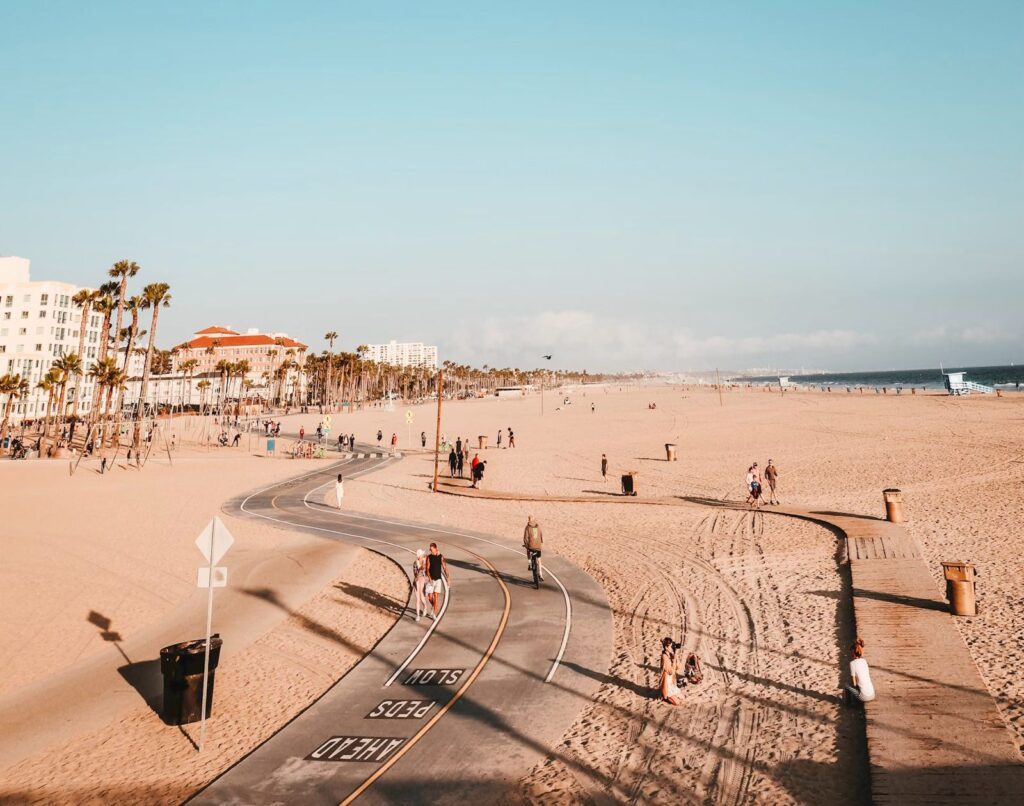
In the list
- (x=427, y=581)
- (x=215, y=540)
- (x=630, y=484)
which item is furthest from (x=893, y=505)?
(x=215, y=540)

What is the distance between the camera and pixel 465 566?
19.8m

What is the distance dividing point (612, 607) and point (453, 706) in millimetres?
5998

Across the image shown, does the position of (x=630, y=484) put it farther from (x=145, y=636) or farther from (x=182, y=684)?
(x=182, y=684)

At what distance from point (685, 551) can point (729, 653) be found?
7865 mm

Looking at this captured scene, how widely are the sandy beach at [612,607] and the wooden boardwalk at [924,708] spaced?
37 centimetres

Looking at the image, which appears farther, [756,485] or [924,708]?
[756,485]

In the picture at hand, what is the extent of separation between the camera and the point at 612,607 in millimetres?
15477

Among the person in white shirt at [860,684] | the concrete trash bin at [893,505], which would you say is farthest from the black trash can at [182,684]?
the concrete trash bin at [893,505]

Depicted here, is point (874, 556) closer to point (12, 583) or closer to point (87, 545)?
point (12, 583)

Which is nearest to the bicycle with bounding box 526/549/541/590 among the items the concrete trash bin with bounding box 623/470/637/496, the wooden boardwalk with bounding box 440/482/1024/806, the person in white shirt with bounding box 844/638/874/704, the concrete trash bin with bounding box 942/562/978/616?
the wooden boardwalk with bounding box 440/482/1024/806

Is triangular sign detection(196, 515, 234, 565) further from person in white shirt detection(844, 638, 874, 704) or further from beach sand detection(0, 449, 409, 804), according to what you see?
person in white shirt detection(844, 638, 874, 704)

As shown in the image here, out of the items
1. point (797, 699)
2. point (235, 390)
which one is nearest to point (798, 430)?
point (797, 699)

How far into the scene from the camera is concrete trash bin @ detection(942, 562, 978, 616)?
42.4 ft

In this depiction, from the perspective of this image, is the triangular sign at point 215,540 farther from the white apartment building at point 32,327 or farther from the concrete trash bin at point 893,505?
the white apartment building at point 32,327
